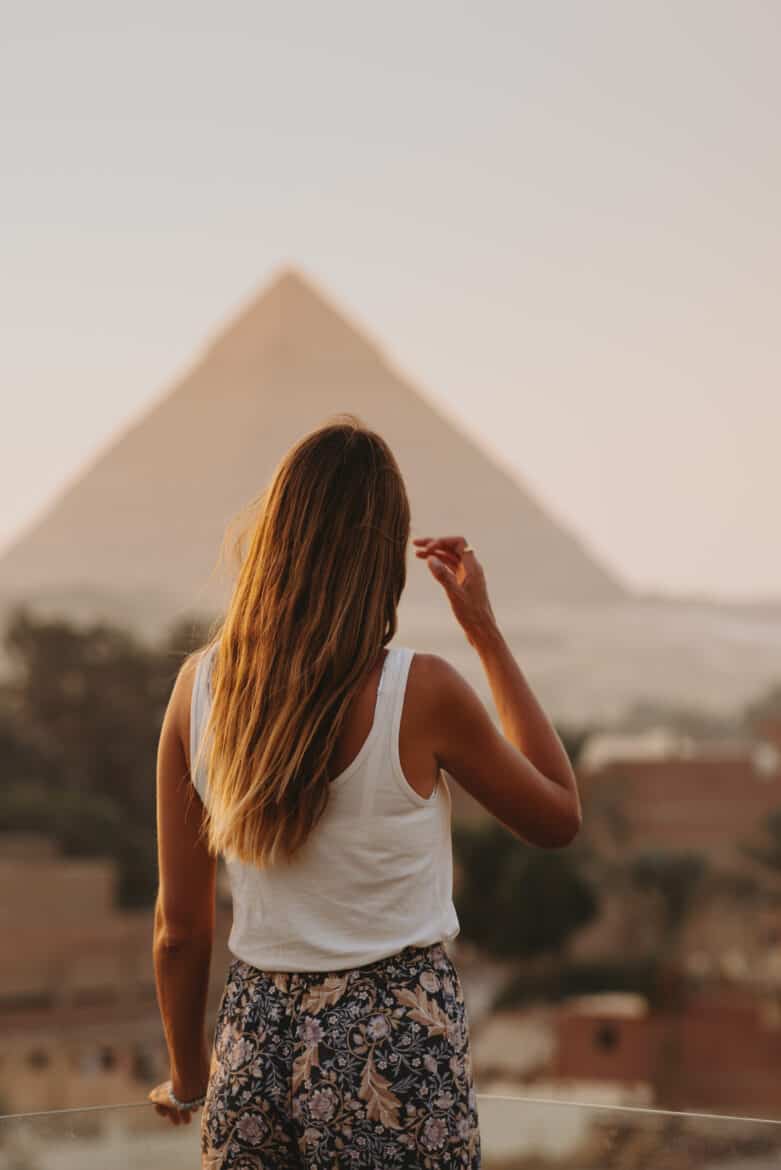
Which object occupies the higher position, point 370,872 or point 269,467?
point 269,467

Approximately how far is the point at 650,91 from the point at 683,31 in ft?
7.07

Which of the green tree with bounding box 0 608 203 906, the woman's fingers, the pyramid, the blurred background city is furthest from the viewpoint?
the pyramid

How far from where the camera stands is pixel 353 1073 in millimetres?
811

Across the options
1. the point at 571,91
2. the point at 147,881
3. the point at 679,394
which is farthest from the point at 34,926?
the point at 571,91

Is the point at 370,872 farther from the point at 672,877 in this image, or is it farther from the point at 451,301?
the point at 451,301

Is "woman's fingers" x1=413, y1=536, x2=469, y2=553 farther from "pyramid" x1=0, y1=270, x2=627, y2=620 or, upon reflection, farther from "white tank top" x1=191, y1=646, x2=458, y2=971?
"pyramid" x1=0, y1=270, x2=627, y2=620

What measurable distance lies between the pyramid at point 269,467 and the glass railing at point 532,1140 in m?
48.1

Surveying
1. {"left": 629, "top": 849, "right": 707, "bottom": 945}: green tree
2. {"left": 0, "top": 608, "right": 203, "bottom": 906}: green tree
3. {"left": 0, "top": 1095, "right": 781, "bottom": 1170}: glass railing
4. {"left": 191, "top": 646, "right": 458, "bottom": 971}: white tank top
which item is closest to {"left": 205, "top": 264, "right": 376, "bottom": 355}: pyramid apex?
{"left": 0, "top": 608, "right": 203, "bottom": 906}: green tree

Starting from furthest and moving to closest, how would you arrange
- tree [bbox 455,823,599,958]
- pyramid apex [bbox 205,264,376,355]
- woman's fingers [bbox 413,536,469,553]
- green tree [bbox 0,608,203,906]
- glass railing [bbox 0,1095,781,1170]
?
pyramid apex [bbox 205,264,376,355] < green tree [bbox 0,608,203,906] < tree [bbox 455,823,599,958] < glass railing [bbox 0,1095,781,1170] < woman's fingers [bbox 413,536,469,553]

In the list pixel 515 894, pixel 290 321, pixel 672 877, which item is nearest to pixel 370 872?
pixel 515 894

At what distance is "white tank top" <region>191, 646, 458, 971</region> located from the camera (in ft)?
2.70

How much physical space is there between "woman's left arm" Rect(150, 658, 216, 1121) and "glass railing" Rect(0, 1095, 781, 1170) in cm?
37

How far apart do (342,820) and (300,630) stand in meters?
0.10

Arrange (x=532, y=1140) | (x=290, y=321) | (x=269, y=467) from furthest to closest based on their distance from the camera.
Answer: (x=290, y=321), (x=269, y=467), (x=532, y=1140)
